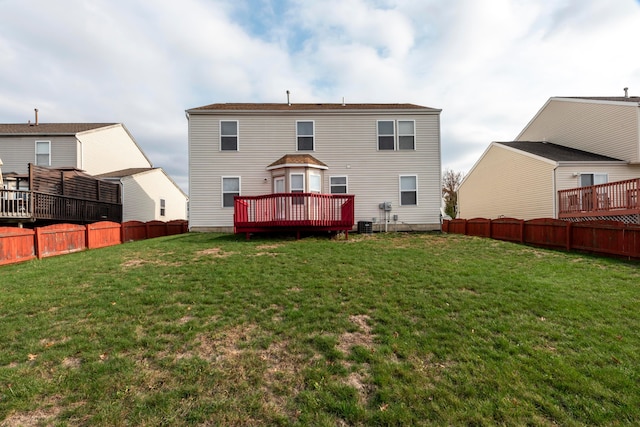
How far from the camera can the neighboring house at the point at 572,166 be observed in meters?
12.9

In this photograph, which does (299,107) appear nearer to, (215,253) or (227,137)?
(227,137)

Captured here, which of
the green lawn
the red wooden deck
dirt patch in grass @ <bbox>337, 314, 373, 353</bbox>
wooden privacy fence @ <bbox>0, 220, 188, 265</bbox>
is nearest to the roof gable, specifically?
the red wooden deck

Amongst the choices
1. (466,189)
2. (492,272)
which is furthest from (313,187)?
(466,189)

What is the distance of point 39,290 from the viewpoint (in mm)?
5367

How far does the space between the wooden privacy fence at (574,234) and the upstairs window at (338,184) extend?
727 cm

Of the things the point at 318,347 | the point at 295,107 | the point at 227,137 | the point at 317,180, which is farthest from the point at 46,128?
the point at 318,347

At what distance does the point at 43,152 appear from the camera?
58.1 feet

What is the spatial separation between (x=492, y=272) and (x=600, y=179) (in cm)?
1420

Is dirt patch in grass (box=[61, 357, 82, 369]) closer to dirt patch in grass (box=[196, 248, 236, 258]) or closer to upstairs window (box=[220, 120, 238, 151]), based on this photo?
dirt patch in grass (box=[196, 248, 236, 258])

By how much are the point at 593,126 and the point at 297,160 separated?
17.6m

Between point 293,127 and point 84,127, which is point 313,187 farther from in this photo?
point 84,127

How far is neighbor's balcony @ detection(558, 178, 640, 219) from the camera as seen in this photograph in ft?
36.9

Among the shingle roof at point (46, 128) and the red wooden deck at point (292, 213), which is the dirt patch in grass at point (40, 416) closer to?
the red wooden deck at point (292, 213)

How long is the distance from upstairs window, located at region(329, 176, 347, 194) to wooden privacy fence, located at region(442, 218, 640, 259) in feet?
23.8
